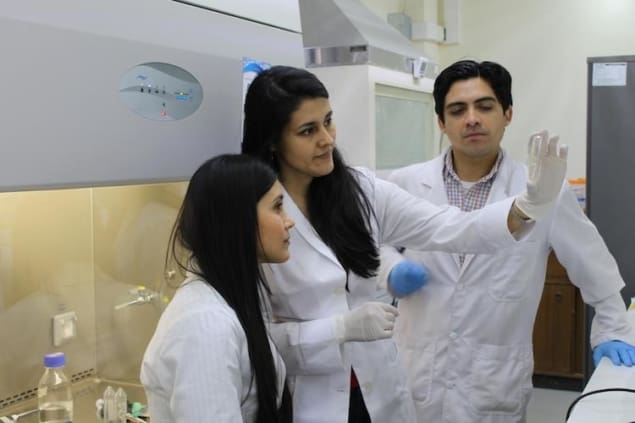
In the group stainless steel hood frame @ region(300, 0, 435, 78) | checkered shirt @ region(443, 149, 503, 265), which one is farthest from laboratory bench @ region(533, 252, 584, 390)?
checkered shirt @ region(443, 149, 503, 265)

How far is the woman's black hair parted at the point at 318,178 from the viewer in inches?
48.9

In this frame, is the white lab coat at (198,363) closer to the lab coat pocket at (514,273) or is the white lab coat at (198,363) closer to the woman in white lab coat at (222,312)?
the woman in white lab coat at (222,312)

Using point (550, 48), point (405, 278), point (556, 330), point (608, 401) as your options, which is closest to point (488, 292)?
point (405, 278)

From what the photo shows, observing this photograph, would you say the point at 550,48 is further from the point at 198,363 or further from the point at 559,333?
the point at 198,363

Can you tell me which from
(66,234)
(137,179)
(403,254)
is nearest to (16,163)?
(137,179)

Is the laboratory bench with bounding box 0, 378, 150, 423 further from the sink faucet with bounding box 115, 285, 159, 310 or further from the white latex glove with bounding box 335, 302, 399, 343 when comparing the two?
the white latex glove with bounding box 335, 302, 399, 343

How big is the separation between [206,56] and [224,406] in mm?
576

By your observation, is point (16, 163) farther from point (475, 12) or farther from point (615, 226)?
point (475, 12)

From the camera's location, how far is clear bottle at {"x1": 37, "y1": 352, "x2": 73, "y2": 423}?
1292mm

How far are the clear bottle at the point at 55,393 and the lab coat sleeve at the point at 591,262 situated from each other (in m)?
1.17

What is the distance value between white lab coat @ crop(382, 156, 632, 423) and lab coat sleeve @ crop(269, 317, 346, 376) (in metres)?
0.51

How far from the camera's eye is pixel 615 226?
249 centimetres

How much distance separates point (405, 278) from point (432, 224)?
7.8 inches

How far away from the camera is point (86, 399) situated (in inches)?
55.4
